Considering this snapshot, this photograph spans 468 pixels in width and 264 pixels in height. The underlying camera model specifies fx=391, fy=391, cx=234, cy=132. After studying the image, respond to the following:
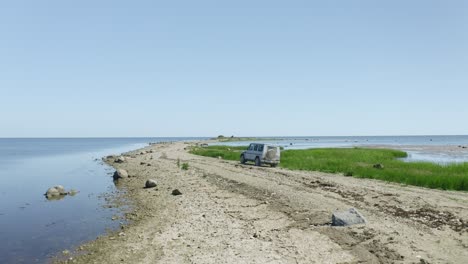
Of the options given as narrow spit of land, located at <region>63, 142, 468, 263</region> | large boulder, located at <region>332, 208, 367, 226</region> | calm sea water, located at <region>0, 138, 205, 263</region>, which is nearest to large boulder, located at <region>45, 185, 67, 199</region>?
calm sea water, located at <region>0, 138, 205, 263</region>

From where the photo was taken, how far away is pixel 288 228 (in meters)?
16.3

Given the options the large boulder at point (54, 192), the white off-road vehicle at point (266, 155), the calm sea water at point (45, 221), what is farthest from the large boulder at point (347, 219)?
the white off-road vehicle at point (266, 155)

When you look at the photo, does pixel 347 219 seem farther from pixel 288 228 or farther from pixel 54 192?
pixel 54 192

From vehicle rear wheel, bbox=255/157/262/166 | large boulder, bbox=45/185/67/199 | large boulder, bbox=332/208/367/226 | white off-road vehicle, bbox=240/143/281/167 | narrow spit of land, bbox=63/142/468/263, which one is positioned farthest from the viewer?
vehicle rear wheel, bbox=255/157/262/166

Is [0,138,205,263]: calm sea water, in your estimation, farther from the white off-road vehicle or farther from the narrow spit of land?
the white off-road vehicle

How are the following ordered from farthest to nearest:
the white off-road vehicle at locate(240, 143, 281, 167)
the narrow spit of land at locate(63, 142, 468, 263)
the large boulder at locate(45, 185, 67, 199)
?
the white off-road vehicle at locate(240, 143, 281, 167) → the large boulder at locate(45, 185, 67, 199) → the narrow spit of land at locate(63, 142, 468, 263)

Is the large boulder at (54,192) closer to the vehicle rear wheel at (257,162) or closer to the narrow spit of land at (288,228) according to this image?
the narrow spit of land at (288,228)

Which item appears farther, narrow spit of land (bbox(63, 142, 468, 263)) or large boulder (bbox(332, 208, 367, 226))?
large boulder (bbox(332, 208, 367, 226))

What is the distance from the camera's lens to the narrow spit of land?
1292cm

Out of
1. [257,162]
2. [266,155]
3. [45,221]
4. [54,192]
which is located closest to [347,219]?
[45,221]

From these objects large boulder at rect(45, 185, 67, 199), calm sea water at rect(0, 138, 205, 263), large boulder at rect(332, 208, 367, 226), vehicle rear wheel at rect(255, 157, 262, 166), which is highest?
vehicle rear wheel at rect(255, 157, 262, 166)

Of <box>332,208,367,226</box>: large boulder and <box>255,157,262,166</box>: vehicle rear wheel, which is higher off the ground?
<box>255,157,262,166</box>: vehicle rear wheel

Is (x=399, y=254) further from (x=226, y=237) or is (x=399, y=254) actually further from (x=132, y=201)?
(x=132, y=201)

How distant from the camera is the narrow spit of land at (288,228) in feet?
42.4
